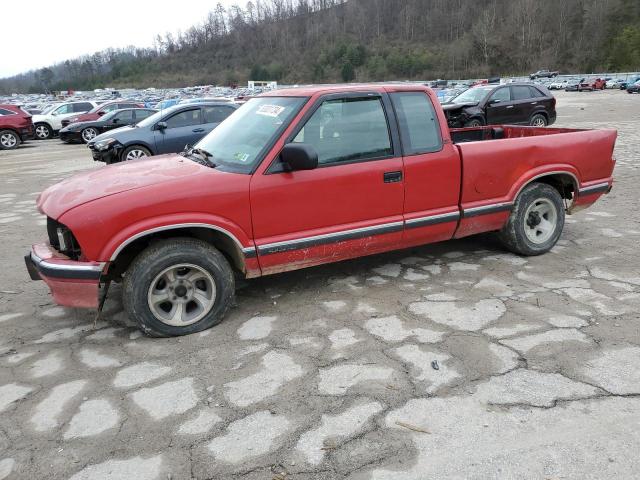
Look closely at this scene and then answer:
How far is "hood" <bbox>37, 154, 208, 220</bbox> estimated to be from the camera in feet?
11.7

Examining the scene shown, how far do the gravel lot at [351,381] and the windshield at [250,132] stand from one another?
123 centimetres

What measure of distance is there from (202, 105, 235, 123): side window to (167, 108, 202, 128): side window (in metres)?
0.17

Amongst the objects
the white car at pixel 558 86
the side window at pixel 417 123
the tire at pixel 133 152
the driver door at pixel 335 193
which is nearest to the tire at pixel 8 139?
the tire at pixel 133 152

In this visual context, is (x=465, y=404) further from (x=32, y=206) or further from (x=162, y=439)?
(x=32, y=206)

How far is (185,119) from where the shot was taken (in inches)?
449

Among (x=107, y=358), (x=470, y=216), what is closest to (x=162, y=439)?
(x=107, y=358)

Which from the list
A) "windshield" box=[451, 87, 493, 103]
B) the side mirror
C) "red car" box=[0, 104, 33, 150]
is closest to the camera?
the side mirror

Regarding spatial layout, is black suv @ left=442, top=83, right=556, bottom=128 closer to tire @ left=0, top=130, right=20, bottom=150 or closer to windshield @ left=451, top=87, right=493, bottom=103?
windshield @ left=451, top=87, right=493, bottom=103

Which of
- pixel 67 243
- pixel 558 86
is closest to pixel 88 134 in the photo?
pixel 67 243

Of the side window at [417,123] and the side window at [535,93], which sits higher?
the side window at [417,123]

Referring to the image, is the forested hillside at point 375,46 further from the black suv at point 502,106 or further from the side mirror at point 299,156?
the side mirror at point 299,156

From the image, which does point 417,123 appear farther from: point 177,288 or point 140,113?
point 140,113

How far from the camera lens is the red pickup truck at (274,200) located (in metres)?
3.52

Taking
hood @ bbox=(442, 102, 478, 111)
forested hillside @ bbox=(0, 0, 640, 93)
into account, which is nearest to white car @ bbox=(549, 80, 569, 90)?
forested hillside @ bbox=(0, 0, 640, 93)
